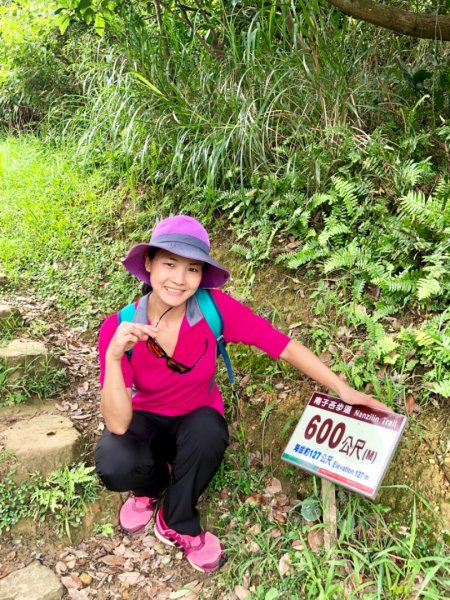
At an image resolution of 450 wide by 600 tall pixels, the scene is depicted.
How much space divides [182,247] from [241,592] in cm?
187

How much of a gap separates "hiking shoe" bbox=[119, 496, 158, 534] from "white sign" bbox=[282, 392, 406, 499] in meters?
1.05

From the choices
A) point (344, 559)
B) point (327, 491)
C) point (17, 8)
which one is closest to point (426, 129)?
point (327, 491)

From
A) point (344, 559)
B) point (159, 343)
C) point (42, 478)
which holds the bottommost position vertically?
point (42, 478)

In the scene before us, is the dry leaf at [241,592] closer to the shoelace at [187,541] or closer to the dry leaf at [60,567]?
the shoelace at [187,541]

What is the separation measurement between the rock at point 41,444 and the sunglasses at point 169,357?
3.60 ft

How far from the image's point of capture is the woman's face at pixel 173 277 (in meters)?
2.39

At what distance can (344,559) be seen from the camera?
246 centimetres

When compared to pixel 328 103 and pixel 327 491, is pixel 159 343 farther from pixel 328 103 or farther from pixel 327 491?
pixel 328 103

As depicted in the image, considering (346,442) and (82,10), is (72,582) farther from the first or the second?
(82,10)

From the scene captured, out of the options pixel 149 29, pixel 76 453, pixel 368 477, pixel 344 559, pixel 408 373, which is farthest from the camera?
pixel 149 29

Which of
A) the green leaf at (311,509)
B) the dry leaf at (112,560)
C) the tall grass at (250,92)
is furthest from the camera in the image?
the tall grass at (250,92)

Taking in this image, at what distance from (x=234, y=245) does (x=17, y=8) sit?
264 inches

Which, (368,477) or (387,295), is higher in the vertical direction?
(387,295)

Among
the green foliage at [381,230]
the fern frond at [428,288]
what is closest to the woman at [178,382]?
the fern frond at [428,288]
